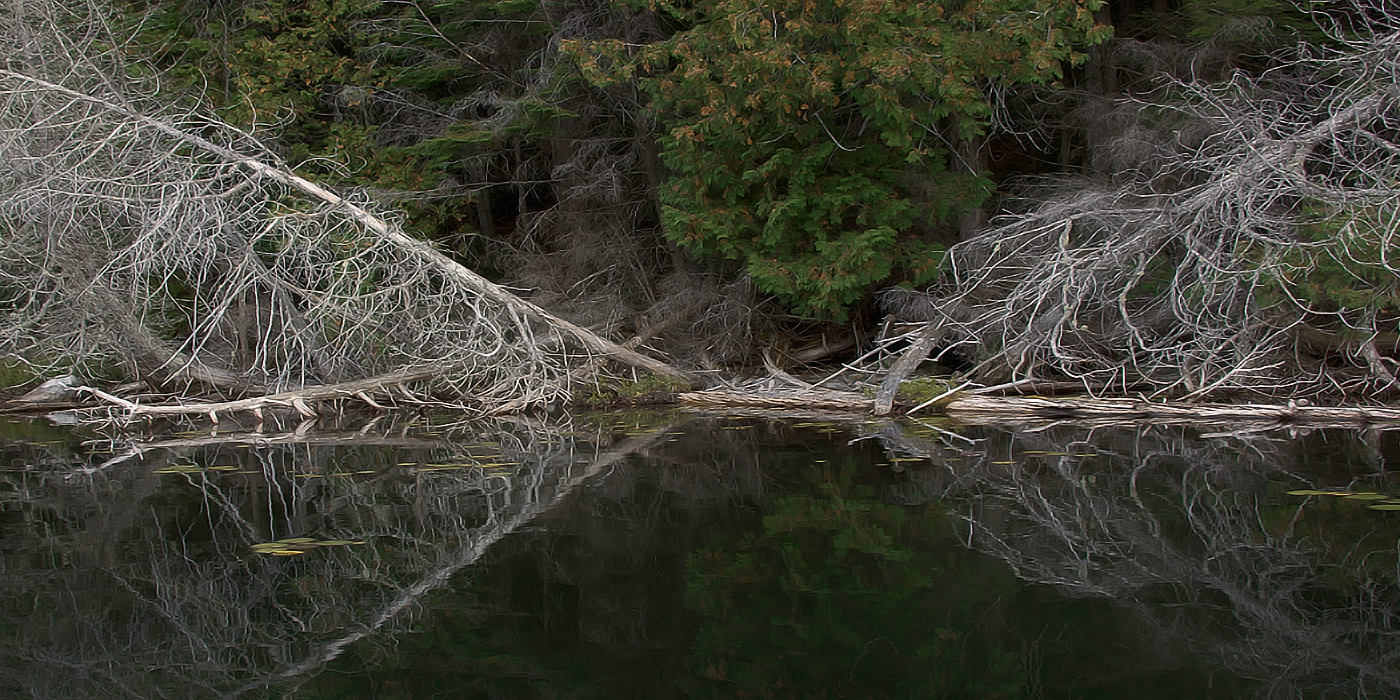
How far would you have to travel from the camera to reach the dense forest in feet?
29.6

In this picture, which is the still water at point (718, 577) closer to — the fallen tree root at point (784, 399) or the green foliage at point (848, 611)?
the green foliage at point (848, 611)

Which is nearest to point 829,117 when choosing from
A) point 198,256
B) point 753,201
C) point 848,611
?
point 753,201

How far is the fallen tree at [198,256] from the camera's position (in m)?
9.39

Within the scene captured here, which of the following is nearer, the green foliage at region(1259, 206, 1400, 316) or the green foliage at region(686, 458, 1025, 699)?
the green foliage at region(686, 458, 1025, 699)

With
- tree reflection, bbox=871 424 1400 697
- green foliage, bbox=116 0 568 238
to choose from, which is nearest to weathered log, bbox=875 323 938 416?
tree reflection, bbox=871 424 1400 697

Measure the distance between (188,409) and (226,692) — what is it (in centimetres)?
724

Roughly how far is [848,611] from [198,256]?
9.52m

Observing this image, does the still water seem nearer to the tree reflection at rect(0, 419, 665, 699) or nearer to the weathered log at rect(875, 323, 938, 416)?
the tree reflection at rect(0, 419, 665, 699)

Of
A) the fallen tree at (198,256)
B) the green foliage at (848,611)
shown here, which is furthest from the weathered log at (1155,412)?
the green foliage at (848,611)

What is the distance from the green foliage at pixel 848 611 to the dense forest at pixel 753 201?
548cm

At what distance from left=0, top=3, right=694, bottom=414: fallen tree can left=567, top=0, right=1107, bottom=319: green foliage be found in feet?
6.73

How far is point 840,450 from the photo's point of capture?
7.07m

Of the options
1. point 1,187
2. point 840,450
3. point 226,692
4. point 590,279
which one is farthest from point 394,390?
point 226,692

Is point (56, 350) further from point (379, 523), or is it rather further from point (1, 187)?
point (379, 523)
